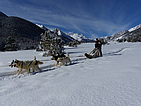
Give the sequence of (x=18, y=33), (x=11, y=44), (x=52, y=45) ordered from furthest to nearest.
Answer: (x=18, y=33) → (x=11, y=44) → (x=52, y=45)

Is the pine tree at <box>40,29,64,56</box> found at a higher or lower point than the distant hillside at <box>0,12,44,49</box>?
lower

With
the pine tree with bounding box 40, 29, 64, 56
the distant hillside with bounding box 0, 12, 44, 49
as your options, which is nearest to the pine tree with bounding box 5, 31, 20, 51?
the distant hillside with bounding box 0, 12, 44, 49

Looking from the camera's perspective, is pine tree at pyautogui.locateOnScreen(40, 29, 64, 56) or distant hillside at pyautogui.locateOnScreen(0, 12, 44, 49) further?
distant hillside at pyautogui.locateOnScreen(0, 12, 44, 49)

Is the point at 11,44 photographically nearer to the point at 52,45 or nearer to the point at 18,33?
the point at 52,45

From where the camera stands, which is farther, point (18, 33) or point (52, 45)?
point (18, 33)

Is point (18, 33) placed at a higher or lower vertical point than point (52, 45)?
higher

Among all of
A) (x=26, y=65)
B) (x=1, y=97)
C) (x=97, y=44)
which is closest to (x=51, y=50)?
(x=97, y=44)

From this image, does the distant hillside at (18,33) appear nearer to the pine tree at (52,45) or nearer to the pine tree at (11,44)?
the pine tree at (11,44)

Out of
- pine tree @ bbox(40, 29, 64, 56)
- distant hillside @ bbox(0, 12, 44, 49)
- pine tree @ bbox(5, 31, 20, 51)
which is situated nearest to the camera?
pine tree @ bbox(40, 29, 64, 56)

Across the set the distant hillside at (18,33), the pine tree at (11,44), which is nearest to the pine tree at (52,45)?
the pine tree at (11,44)

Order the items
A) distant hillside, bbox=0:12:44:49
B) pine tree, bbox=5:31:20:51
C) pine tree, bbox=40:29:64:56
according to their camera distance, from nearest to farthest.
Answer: pine tree, bbox=40:29:64:56, pine tree, bbox=5:31:20:51, distant hillside, bbox=0:12:44:49

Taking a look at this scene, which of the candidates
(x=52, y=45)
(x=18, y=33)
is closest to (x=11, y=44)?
(x=52, y=45)

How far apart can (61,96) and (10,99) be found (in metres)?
1.23

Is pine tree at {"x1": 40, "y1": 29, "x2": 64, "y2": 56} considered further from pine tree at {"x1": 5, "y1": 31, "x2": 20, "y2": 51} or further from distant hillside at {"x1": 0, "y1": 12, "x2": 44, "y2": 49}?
distant hillside at {"x1": 0, "y1": 12, "x2": 44, "y2": 49}
